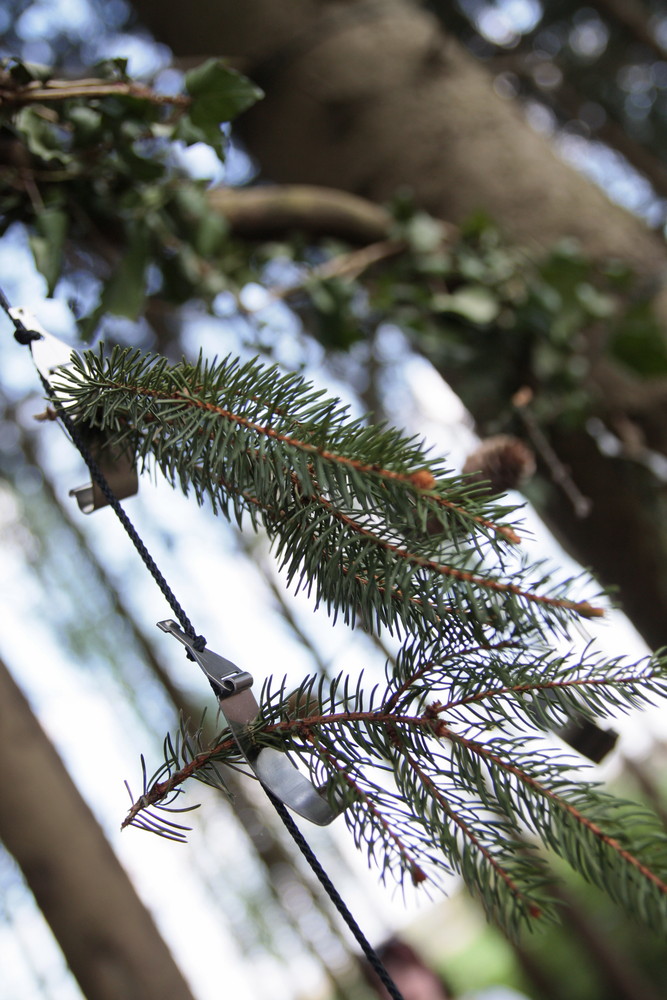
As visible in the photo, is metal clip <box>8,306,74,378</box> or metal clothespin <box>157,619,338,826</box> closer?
metal clothespin <box>157,619,338,826</box>

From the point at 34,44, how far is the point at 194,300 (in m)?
1.06

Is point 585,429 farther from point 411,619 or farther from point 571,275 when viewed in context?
point 411,619

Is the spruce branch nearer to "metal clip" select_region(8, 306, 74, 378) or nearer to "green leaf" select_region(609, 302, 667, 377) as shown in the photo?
"metal clip" select_region(8, 306, 74, 378)

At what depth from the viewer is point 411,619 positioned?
350mm

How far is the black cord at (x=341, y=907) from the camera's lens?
0.31 metres

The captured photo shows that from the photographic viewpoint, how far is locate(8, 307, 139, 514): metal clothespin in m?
0.43

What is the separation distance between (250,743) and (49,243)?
0.57 metres

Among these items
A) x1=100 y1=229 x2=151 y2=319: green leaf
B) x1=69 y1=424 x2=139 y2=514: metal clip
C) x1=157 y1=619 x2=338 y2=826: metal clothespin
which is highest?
x1=100 y1=229 x2=151 y2=319: green leaf

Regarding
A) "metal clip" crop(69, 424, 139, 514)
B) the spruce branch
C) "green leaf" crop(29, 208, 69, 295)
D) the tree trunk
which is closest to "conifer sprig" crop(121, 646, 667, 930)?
the spruce branch

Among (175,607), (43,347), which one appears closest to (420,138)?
(43,347)

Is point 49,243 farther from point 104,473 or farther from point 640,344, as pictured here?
point 640,344

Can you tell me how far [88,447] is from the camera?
431 millimetres

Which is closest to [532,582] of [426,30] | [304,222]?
[304,222]

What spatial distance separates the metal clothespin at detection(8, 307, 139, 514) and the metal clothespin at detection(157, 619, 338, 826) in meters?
0.12
